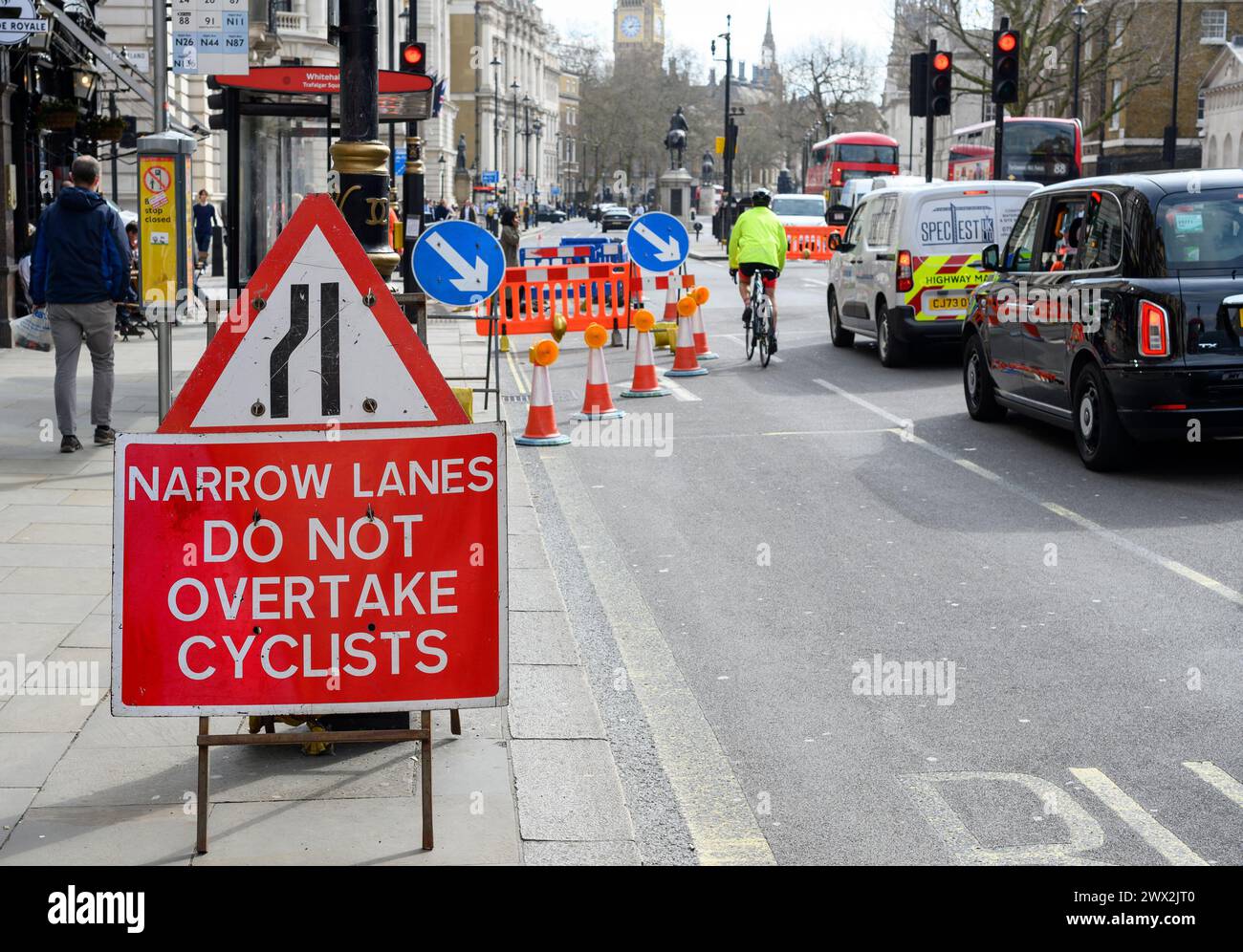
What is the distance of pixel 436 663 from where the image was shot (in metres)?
4.54

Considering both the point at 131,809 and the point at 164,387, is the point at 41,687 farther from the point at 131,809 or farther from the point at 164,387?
the point at 164,387

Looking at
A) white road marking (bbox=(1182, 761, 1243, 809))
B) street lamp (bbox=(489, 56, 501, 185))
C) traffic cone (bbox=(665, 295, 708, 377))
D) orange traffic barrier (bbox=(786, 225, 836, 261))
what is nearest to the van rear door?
traffic cone (bbox=(665, 295, 708, 377))

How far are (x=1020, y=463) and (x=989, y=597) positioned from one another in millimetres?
3957

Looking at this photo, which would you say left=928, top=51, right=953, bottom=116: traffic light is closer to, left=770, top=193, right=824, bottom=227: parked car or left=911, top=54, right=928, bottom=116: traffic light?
Answer: left=911, top=54, right=928, bottom=116: traffic light

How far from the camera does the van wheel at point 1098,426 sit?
10.5 meters

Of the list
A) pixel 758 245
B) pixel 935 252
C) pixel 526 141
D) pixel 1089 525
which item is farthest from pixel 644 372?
pixel 526 141

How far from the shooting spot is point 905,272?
1748 cm

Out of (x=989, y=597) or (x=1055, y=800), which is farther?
(x=989, y=597)

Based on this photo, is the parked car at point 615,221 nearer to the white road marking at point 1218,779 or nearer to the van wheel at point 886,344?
the van wheel at point 886,344

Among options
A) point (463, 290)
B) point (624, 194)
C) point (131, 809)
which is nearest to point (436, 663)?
point (131, 809)

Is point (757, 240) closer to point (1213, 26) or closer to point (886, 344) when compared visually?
point (886, 344)

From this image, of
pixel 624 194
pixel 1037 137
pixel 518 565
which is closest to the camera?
pixel 518 565

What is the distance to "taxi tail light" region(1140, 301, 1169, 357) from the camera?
10.1m

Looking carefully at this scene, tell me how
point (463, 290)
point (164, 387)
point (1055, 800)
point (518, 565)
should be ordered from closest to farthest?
point (1055, 800) < point (518, 565) < point (164, 387) < point (463, 290)
